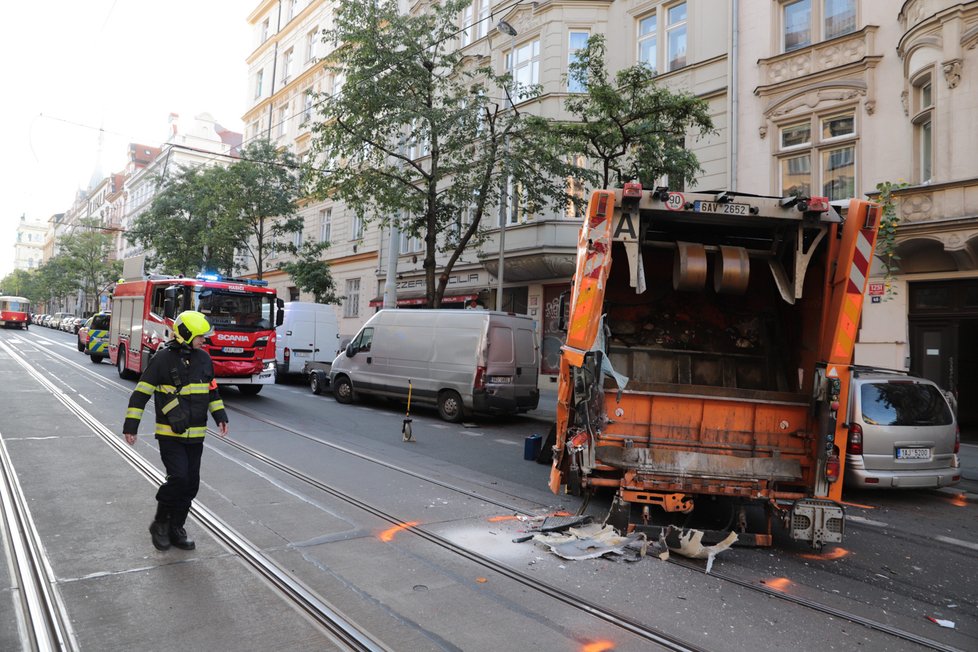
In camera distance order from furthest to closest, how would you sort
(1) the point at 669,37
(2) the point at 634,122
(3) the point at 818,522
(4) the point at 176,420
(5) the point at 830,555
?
(1) the point at 669,37 < (2) the point at 634,122 < (5) the point at 830,555 < (3) the point at 818,522 < (4) the point at 176,420

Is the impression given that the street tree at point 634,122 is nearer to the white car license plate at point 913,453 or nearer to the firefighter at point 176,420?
the white car license plate at point 913,453

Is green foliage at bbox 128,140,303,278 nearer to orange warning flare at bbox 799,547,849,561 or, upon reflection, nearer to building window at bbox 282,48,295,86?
building window at bbox 282,48,295,86

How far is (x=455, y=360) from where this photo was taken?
12945 mm

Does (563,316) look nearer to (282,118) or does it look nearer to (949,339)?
(949,339)

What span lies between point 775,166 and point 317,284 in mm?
16773

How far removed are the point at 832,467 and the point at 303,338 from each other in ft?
55.8

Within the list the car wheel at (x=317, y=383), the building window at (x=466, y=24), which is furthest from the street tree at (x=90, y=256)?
the car wheel at (x=317, y=383)

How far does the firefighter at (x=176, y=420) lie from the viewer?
4.71m

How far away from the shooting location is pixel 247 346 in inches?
562

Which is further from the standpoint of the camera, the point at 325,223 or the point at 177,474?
the point at 325,223

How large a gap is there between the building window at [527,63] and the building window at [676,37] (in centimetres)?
407

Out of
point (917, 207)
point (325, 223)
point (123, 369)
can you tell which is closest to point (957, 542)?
point (917, 207)

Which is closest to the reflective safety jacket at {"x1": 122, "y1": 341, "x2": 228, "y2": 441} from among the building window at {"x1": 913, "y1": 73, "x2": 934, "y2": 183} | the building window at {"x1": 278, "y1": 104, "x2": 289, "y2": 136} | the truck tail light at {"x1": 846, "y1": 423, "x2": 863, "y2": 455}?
the truck tail light at {"x1": 846, "y1": 423, "x2": 863, "y2": 455}

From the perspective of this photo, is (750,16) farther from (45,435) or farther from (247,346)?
(45,435)
